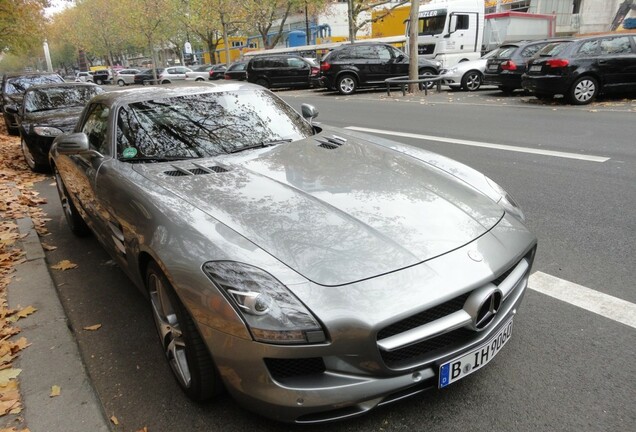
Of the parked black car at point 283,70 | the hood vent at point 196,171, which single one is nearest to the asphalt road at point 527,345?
the hood vent at point 196,171

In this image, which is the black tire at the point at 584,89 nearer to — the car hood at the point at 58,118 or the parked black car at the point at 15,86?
the car hood at the point at 58,118

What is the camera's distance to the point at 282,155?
130 inches

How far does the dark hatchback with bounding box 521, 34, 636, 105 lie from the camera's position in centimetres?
1170

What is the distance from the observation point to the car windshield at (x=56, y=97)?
9125 millimetres

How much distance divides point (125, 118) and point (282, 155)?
1.21 m

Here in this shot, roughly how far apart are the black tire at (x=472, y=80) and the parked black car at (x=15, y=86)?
42.1 feet

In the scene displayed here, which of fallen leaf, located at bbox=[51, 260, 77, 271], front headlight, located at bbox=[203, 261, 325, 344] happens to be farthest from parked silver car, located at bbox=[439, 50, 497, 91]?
front headlight, located at bbox=[203, 261, 325, 344]

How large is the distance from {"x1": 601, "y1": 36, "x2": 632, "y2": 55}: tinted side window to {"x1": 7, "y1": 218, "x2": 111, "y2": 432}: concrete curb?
512 inches

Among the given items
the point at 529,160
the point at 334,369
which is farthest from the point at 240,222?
the point at 529,160

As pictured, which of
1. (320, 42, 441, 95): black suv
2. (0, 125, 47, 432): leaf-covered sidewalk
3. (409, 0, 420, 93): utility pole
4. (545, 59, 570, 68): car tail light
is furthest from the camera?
(320, 42, 441, 95): black suv

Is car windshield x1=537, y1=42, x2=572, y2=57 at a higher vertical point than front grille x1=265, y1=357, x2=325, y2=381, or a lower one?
higher

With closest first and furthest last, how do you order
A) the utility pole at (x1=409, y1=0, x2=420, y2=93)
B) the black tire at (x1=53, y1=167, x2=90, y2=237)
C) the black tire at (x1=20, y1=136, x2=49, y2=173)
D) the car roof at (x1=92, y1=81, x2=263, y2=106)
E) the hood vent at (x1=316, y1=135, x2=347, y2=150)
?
1. the hood vent at (x1=316, y1=135, x2=347, y2=150)
2. the car roof at (x1=92, y1=81, x2=263, y2=106)
3. the black tire at (x1=53, y1=167, x2=90, y2=237)
4. the black tire at (x1=20, y1=136, x2=49, y2=173)
5. the utility pole at (x1=409, y1=0, x2=420, y2=93)

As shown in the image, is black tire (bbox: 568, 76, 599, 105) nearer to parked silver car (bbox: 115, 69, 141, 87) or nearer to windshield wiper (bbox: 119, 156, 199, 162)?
windshield wiper (bbox: 119, 156, 199, 162)

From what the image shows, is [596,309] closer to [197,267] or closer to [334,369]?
[334,369]
